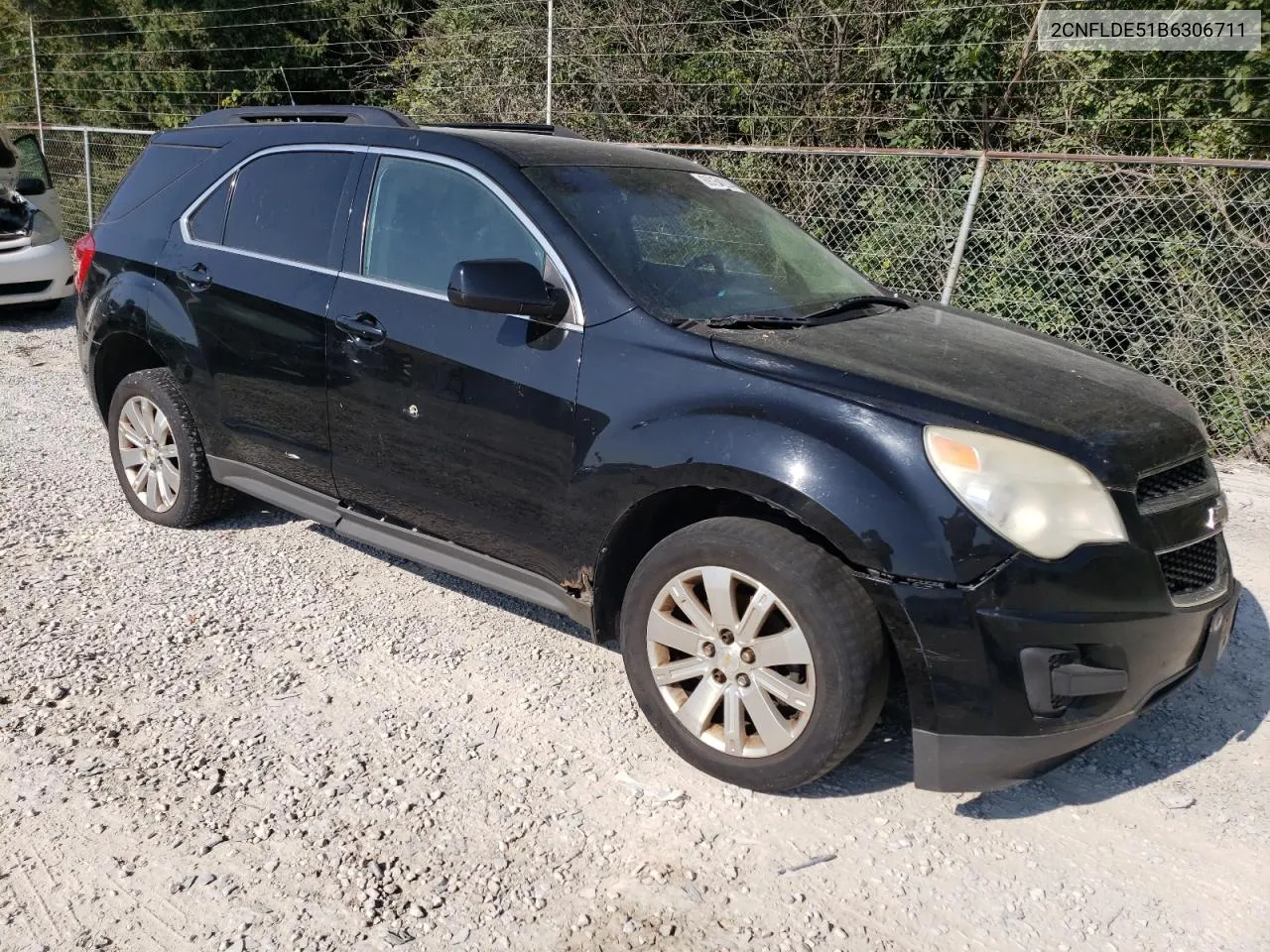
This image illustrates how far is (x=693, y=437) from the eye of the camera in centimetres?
280

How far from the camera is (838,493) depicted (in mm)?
2557

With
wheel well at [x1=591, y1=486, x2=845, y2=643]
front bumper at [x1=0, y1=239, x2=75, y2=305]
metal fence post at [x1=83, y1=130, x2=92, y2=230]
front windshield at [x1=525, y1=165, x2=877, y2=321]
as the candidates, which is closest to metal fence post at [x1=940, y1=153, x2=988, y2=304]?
front windshield at [x1=525, y1=165, x2=877, y2=321]

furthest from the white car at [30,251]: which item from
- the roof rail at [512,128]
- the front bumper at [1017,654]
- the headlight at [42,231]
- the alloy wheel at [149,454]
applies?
the front bumper at [1017,654]

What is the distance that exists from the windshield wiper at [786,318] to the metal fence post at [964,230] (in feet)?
10.3

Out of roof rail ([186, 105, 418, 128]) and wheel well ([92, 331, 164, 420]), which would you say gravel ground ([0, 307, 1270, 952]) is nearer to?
wheel well ([92, 331, 164, 420])

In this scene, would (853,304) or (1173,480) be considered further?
(853,304)

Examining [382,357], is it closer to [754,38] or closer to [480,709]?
[480,709]

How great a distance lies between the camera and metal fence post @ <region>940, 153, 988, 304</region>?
6.51 metres

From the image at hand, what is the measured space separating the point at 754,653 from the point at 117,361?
3.65 metres

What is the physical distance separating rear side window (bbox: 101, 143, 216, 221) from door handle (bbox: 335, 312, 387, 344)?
1.44m

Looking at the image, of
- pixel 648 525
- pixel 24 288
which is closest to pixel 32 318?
pixel 24 288

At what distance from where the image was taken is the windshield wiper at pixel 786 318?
310 centimetres

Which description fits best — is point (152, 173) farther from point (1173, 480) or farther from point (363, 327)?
point (1173, 480)

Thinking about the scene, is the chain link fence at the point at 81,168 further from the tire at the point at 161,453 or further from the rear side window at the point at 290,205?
the rear side window at the point at 290,205
